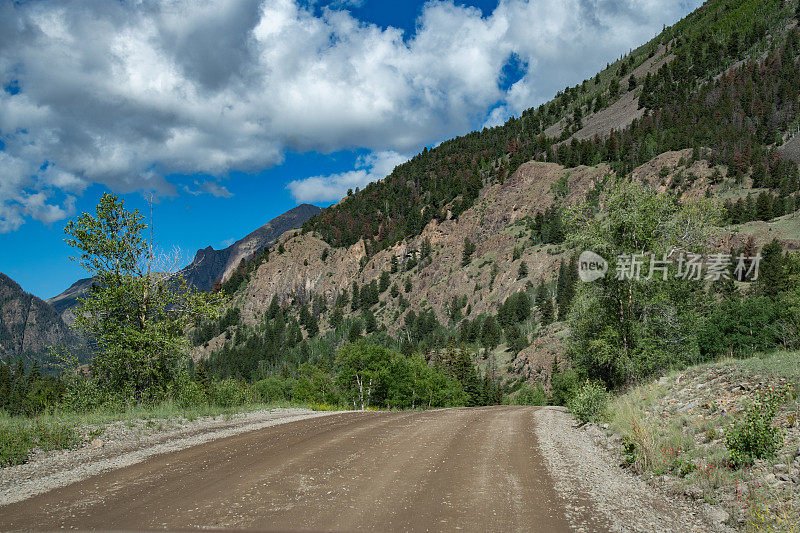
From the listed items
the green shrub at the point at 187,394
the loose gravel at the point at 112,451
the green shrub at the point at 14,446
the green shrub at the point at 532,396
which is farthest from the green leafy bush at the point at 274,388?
the green shrub at the point at 14,446

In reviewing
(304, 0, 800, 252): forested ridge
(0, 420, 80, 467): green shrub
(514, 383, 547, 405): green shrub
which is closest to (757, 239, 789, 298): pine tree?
(514, 383, 547, 405): green shrub

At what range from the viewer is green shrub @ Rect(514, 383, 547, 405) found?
75625 millimetres

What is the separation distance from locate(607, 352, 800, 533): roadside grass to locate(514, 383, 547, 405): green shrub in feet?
219

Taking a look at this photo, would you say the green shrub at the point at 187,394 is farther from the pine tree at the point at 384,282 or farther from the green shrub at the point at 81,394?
the pine tree at the point at 384,282

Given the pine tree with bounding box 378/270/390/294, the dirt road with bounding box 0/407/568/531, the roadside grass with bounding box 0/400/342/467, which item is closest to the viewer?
the dirt road with bounding box 0/407/568/531

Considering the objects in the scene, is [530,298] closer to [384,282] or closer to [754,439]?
[384,282]

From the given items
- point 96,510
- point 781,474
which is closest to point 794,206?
point 781,474

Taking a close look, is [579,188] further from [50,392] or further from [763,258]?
[50,392]

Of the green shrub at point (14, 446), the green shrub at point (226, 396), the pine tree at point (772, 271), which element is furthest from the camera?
the pine tree at point (772, 271)

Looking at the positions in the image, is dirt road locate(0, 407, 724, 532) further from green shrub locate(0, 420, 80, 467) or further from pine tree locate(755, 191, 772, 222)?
pine tree locate(755, 191, 772, 222)

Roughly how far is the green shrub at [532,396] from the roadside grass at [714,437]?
6676cm

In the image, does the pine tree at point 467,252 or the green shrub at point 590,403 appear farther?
the pine tree at point 467,252

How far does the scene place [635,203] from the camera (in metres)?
19.5

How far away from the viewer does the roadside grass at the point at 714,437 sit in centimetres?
585
